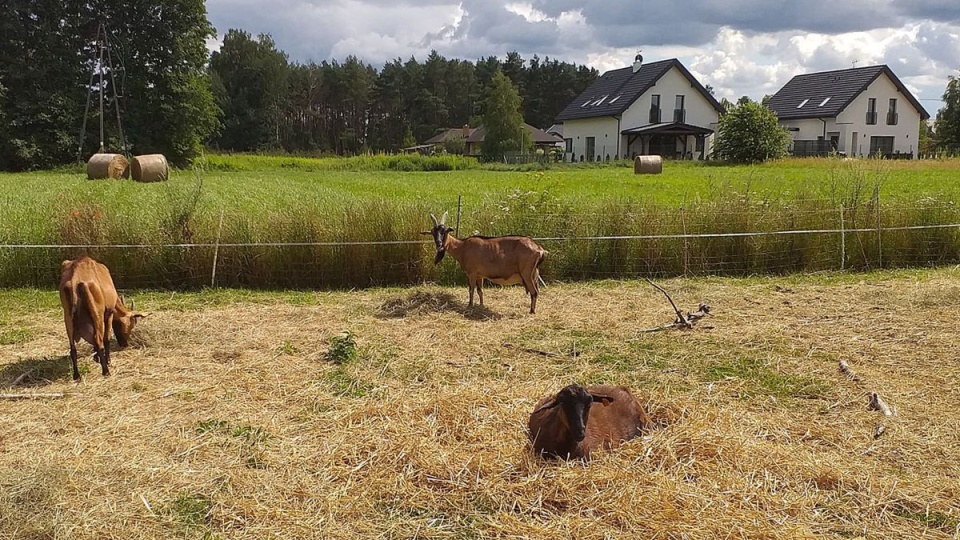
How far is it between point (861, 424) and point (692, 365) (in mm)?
1665

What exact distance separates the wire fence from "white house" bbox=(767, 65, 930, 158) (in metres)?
35.4

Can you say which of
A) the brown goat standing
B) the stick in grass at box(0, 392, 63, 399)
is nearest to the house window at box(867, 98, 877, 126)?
the brown goat standing

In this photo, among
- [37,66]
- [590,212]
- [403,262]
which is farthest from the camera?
[37,66]

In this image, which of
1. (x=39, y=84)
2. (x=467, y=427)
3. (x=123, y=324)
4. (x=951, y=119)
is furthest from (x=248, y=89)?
(x=467, y=427)

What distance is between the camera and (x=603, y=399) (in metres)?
4.64

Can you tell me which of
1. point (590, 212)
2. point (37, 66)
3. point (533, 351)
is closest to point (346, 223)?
point (590, 212)

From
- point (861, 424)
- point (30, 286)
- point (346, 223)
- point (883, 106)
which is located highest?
point (883, 106)

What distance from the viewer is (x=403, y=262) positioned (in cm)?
1075

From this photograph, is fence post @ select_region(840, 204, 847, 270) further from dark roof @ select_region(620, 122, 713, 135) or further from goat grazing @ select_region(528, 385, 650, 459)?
dark roof @ select_region(620, 122, 713, 135)

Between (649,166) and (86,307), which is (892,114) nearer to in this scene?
(649,166)

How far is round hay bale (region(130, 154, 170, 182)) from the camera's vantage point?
24.7 m

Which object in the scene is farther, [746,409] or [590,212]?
[590,212]

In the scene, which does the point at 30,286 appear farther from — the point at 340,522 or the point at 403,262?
the point at 340,522

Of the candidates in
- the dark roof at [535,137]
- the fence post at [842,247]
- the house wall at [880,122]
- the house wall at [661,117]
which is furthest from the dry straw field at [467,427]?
the dark roof at [535,137]
